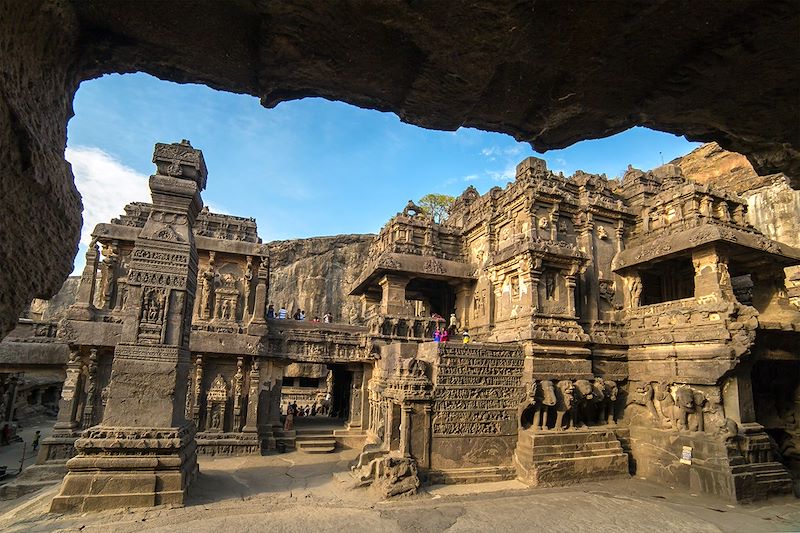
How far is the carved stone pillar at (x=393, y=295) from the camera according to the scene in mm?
15766

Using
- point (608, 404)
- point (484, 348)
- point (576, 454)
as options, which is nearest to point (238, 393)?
point (484, 348)

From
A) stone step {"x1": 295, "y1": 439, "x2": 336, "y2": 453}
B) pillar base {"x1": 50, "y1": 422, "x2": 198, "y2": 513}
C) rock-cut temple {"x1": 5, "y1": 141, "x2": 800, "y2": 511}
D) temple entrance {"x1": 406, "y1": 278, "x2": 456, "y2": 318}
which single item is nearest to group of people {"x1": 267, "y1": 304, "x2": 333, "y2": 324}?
rock-cut temple {"x1": 5, "y1": 141, "x2": 800, "y2": 511}

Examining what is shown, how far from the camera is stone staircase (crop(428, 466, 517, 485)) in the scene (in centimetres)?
1021

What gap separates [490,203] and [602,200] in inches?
155

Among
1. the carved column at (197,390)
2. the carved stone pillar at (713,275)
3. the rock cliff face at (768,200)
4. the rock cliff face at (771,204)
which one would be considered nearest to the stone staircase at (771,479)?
the carved stone pillar at (713,275)

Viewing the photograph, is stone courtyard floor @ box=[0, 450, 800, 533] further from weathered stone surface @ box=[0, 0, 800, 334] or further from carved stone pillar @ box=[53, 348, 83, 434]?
weathered stone surface @ box=[0, 0, 800, 334]

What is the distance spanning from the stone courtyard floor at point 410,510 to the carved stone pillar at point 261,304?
4.74 m

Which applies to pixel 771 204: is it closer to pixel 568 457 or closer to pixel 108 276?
pixel 568 457

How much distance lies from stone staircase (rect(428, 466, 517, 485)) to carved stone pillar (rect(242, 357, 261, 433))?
6789 mm

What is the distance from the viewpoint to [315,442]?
14.7 meters

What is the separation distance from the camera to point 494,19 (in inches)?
61.4

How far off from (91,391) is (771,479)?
18839 millimetres

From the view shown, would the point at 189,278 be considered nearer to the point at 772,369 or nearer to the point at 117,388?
the point at 117,388

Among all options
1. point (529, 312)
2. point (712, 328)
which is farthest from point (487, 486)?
point (712, 328)
